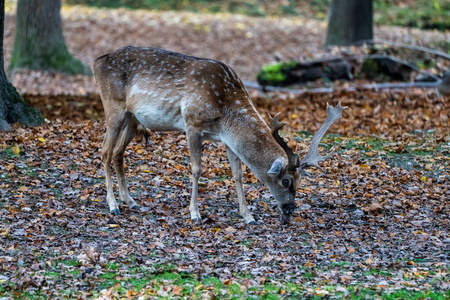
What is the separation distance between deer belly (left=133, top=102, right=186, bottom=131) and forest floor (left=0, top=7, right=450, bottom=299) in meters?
1.10

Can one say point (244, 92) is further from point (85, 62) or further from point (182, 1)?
point (182, 1)

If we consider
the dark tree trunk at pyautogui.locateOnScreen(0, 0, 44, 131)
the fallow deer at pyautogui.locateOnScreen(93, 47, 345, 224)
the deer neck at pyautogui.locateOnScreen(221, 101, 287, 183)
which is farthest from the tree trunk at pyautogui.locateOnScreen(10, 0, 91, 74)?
the deer neck at pyautogui.locateOnScreen(221, 101, 287, 183)

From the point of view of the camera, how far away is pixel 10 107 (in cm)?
1045

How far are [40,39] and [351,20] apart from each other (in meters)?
9.33

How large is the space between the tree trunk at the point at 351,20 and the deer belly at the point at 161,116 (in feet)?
39.8

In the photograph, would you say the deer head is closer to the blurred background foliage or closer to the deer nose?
the deer nose

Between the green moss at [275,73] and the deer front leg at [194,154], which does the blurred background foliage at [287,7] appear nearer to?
the green moss at [275,73]

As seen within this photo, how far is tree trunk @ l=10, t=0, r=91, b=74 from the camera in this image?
1644 centimetres

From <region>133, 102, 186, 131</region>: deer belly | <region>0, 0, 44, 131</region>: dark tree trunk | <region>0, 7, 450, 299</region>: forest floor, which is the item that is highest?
<region>133, 102, 186, 131</region>: deer belly

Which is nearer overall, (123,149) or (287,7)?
(123,149)

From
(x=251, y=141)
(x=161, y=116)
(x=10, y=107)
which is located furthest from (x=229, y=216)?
(x=10, y=107)

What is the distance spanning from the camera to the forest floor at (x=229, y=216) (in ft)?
19.2

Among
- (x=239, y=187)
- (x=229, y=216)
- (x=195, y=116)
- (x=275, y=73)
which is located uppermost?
(x=195, y=116)

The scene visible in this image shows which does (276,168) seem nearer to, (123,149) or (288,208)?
(288,208)
